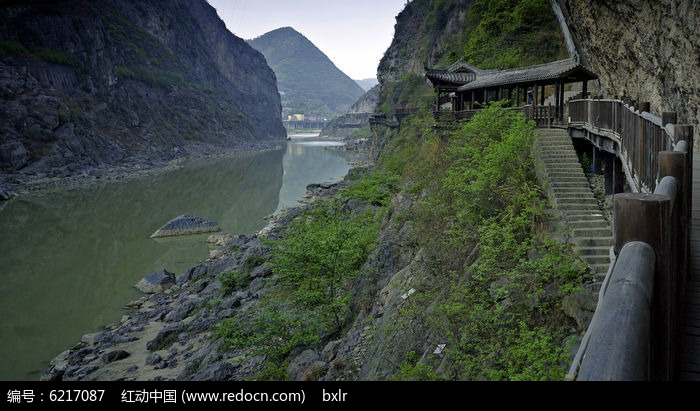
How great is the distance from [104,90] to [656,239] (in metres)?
79.6

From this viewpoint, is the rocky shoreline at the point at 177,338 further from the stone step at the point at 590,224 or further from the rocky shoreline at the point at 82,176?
the rocky shoreline at the point at 82,176

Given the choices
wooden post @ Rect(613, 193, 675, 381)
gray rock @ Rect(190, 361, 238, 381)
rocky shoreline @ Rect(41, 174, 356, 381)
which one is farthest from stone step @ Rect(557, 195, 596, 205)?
gray rock @ Rect(190, 361, 238, 381)

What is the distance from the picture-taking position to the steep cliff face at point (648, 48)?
9.99 metres

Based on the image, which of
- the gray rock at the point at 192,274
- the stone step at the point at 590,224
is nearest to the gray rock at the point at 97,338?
the gray rock at the point at 192,274

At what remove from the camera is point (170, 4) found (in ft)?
390

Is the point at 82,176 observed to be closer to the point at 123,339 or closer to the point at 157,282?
the point at 157,282

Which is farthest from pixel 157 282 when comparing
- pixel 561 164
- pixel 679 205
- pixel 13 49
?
pixel 13 49

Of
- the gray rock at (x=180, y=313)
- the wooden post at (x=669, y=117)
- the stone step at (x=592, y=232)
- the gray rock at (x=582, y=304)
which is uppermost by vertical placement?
the wooden post at (x=669, y=117)

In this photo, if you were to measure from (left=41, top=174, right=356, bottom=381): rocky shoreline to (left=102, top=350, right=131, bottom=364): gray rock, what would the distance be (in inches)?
1.0

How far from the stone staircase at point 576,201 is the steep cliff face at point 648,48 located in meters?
2.68

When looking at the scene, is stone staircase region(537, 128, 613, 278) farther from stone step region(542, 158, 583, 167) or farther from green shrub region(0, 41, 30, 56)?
green shrub region(0, 41, 30, 56)

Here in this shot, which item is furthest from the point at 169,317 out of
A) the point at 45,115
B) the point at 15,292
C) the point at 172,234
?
the point at 45,115
